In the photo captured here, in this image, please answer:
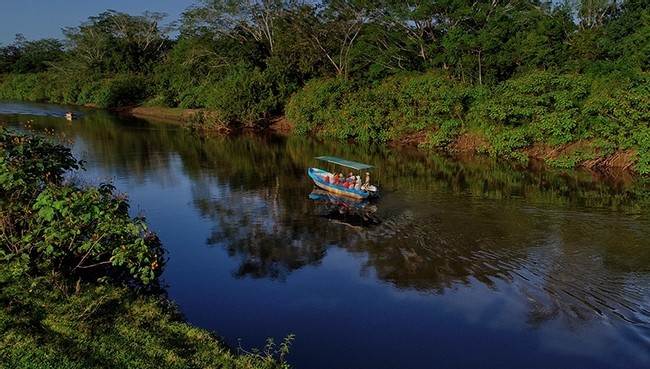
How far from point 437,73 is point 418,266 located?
3132 centimetres

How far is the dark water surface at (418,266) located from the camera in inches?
460

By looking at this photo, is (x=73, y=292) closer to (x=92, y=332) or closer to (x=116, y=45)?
(x=92, y=332)

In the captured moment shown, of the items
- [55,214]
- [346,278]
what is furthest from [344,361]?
[55,214]

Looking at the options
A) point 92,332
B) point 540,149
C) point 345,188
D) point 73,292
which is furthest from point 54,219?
point 540,149

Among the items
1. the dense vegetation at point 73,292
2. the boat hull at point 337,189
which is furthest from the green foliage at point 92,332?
the boat hull at point 337,189

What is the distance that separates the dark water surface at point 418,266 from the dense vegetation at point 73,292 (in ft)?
5.60

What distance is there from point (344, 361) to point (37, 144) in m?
10.0

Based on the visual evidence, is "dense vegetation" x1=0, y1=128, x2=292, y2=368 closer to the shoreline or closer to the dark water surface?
the dark water surface

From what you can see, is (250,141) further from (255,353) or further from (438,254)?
(255,353)

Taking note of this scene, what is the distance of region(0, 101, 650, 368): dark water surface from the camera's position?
38.3ft

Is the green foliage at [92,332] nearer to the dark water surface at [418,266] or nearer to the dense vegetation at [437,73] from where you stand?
the dark water surface at [418,266]

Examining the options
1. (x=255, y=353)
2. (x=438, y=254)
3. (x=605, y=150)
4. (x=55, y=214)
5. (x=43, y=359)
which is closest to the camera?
(x=43, y=359)

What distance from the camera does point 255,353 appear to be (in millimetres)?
10844

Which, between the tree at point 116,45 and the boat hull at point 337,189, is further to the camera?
the tree at point 116,45
